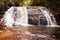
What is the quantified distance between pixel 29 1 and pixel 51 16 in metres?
4.46

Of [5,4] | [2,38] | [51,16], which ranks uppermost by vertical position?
[5,4]

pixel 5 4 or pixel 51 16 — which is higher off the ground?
pixel 5 4

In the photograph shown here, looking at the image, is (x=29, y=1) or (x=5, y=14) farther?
(x=29, y=1)

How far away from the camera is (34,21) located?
1430 cm

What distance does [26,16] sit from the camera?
14.9m

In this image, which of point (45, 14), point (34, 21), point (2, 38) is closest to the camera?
point (2, 38)

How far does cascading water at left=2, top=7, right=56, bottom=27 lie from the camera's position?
47.1ft

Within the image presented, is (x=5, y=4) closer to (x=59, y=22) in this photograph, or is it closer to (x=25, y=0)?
(x=25, y=0)

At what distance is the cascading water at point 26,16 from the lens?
14352mm

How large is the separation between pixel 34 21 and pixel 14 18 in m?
1.74

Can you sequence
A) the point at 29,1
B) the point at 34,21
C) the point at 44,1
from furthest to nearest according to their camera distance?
1. the point at 29,1
2. the point at 44,1
3. the point at 34,21

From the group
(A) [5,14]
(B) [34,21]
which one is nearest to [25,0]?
(A) [5,14]

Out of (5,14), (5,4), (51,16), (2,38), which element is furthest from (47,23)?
(2,38)

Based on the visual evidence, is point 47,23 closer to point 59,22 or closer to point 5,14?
point 59,22
